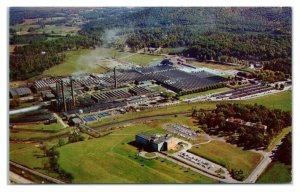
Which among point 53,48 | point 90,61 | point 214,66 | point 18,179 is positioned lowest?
point 18,179

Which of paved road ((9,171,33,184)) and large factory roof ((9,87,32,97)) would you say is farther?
large factory roof ((9,87,32,97))

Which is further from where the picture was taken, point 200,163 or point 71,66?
point 71,66

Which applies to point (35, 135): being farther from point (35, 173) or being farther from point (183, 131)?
point (183, 131)

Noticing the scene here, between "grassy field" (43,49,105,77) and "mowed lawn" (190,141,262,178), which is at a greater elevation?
"grassy field" (43,49,105,77)

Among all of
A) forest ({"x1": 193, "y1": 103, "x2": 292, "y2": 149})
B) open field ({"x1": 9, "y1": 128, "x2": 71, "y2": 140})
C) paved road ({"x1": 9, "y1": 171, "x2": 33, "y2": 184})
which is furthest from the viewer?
forest ({"x1": 193, "y1": 103, "x2": 292, "y2": 149})

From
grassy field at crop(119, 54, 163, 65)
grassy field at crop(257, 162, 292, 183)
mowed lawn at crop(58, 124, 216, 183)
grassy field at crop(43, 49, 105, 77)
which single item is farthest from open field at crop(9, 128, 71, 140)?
grassy field at crop(257, 162, 292, 183)

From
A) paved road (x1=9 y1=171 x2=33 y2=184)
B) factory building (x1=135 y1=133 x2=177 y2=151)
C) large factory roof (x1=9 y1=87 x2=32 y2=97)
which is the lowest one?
paved road (x1=9 y1=171 x2=33 y2=184)

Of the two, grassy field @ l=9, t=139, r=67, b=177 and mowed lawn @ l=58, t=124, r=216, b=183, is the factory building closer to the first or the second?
mowed lawn @ l=58, t=124, r=216, b=183

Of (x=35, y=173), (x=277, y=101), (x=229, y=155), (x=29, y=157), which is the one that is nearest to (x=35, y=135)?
(x=29, y=157)

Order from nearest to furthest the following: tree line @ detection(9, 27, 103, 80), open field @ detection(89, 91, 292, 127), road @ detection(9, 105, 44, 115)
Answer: road @ detection(9, 105, 44, 115) < open field @ detection(89, 91, 292, 127) < tree line @ detection(9, 27, 103, 80)
